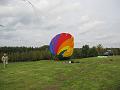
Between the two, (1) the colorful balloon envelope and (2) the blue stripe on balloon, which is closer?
(1) the colorful balloon envelope

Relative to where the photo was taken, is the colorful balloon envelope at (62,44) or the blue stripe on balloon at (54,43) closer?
the colorful balloon envelope at (62,44)

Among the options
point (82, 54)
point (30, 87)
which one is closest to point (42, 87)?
point (30, 87)

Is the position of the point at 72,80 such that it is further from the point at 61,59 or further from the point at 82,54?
the point at 82,54

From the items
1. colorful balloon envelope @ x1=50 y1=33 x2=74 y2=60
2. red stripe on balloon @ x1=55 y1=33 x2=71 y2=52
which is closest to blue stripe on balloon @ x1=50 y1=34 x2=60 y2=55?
colorful balloon envelope @ x1=50 y1=33 x2=74 y2=60

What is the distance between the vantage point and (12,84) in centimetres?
1410

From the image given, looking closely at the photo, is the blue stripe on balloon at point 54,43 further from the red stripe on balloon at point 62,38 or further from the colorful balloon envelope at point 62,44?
the red stripe on balloon at point 62,38

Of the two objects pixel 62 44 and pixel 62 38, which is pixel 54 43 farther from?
pixel 62 38

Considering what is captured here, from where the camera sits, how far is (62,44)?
33.1 meters

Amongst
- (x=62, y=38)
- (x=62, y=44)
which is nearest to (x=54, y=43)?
(x=62, y=44)

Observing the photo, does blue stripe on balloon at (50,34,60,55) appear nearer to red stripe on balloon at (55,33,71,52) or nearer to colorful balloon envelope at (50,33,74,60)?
colorful balloon envelope at (50,33,74,60)

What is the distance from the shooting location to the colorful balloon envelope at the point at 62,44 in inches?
1307

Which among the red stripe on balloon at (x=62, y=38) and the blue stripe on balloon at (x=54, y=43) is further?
the blue stripe on balloon at (x=54, y=43)

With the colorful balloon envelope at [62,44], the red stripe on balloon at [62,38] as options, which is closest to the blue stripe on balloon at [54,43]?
the colorful balloon envelope at [62,44]

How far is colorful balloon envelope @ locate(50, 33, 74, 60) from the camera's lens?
109ft
